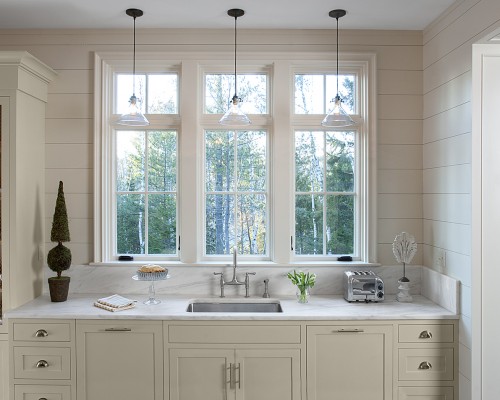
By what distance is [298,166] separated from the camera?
358 centimetres

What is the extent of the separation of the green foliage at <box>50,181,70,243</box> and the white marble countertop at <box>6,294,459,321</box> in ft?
1.43

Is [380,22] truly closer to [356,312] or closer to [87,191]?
[356,312]

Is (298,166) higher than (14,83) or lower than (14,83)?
lower

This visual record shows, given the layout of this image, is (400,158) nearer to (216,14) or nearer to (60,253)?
Answer: (216,14)

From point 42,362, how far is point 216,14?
2512 mm

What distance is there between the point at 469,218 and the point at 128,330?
84.5 inches

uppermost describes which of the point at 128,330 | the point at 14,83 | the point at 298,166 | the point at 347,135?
the point at 14,83

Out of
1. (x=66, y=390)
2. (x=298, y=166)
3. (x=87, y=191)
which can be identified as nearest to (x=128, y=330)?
(x=66, y=390)

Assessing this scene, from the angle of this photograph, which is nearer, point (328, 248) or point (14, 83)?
point (14, 83)

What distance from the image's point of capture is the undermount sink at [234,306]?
332cm

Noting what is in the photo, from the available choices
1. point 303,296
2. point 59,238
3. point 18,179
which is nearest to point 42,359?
point 59,238

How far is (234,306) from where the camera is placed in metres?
3.35

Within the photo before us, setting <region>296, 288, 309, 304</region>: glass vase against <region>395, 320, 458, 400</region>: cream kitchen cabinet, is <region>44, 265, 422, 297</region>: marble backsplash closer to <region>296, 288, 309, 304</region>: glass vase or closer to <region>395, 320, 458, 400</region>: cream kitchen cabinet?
<region>296, 288, 309, 304</region>: glass vase

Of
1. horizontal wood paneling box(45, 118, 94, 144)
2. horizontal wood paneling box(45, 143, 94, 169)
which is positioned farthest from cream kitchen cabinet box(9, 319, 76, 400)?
horizontal wood paneling box(45, 118, 94, 144)
